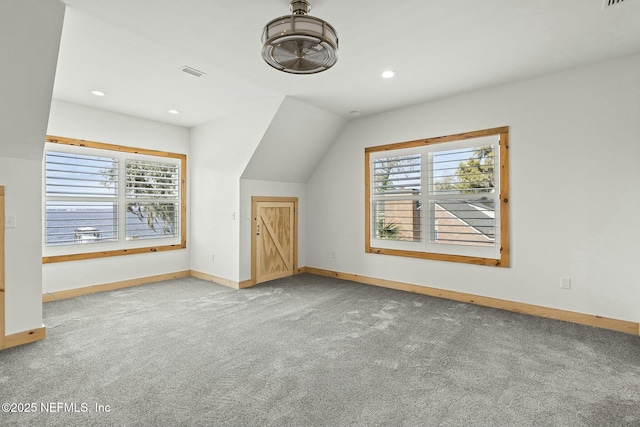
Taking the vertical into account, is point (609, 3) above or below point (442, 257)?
above

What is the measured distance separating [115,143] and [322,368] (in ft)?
15.4

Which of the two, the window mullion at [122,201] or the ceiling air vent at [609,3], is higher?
the ceiling air vent at [609,3]

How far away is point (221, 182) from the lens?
17.4 ft

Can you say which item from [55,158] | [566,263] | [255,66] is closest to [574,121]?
[566,263]

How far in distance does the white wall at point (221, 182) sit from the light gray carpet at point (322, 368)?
1.43 meters

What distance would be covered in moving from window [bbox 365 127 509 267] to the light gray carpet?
89 cm

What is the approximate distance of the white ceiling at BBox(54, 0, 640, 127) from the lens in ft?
7.97

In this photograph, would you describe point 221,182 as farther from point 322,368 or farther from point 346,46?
point 322,368

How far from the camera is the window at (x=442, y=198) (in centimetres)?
404

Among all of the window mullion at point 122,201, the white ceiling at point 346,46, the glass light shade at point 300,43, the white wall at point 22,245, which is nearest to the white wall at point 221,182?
the white ceiling at point 346,46

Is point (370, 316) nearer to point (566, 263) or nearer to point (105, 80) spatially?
point (566, 263)

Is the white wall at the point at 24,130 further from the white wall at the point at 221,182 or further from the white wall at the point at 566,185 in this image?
the white wall at the point at 566,185

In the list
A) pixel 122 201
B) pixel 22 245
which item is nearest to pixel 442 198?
pixel 22 245

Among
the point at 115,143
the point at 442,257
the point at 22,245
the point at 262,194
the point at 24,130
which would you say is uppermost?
the point at 115,143
